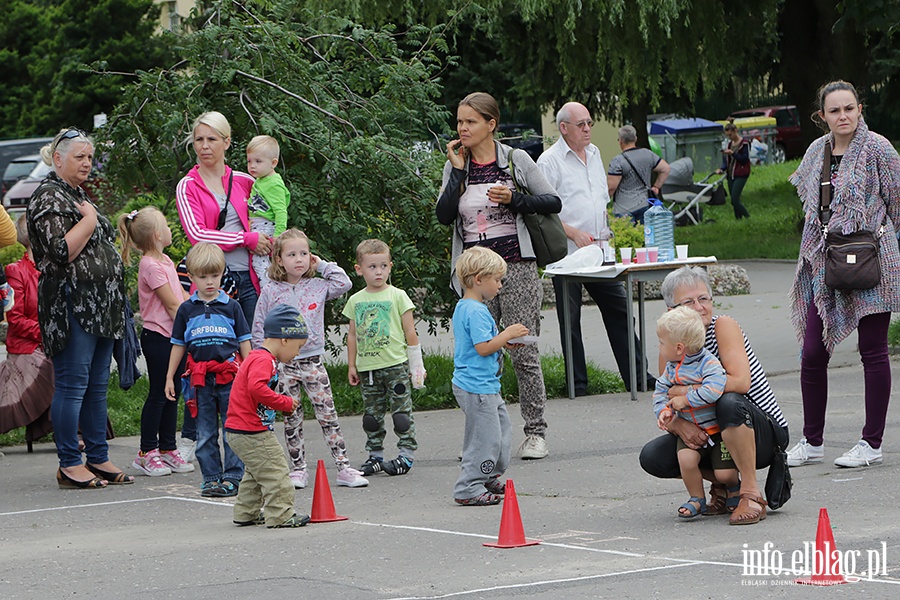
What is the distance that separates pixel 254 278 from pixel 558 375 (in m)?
3.51

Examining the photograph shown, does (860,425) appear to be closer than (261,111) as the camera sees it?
Yes

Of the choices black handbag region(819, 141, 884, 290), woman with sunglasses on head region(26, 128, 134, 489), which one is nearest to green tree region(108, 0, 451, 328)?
woman with sunglasses on head region(26, 128, 134, 489)

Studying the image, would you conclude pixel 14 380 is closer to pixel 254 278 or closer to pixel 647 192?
pixel 254 278

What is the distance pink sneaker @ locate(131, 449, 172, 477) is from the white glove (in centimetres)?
165

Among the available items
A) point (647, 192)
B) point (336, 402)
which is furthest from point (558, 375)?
point (647, 192)

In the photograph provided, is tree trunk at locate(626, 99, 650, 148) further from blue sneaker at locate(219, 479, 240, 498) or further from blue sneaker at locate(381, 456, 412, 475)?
blue sneaker at locate(219, 479, 240, 498)

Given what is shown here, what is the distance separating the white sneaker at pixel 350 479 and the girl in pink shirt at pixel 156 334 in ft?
4.16

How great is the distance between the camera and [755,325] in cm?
1476

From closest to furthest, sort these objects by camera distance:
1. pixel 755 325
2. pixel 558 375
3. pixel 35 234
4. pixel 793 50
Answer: pixel 35 234 < pixel 558 375 < pixel 755 325 < pixel 793 50

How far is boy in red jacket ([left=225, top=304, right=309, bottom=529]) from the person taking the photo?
6.75 meters

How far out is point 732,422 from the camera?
6.29 m

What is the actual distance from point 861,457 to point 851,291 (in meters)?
0.89

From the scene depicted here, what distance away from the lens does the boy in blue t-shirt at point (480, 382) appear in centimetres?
719

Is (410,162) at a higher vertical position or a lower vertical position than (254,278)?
higher
